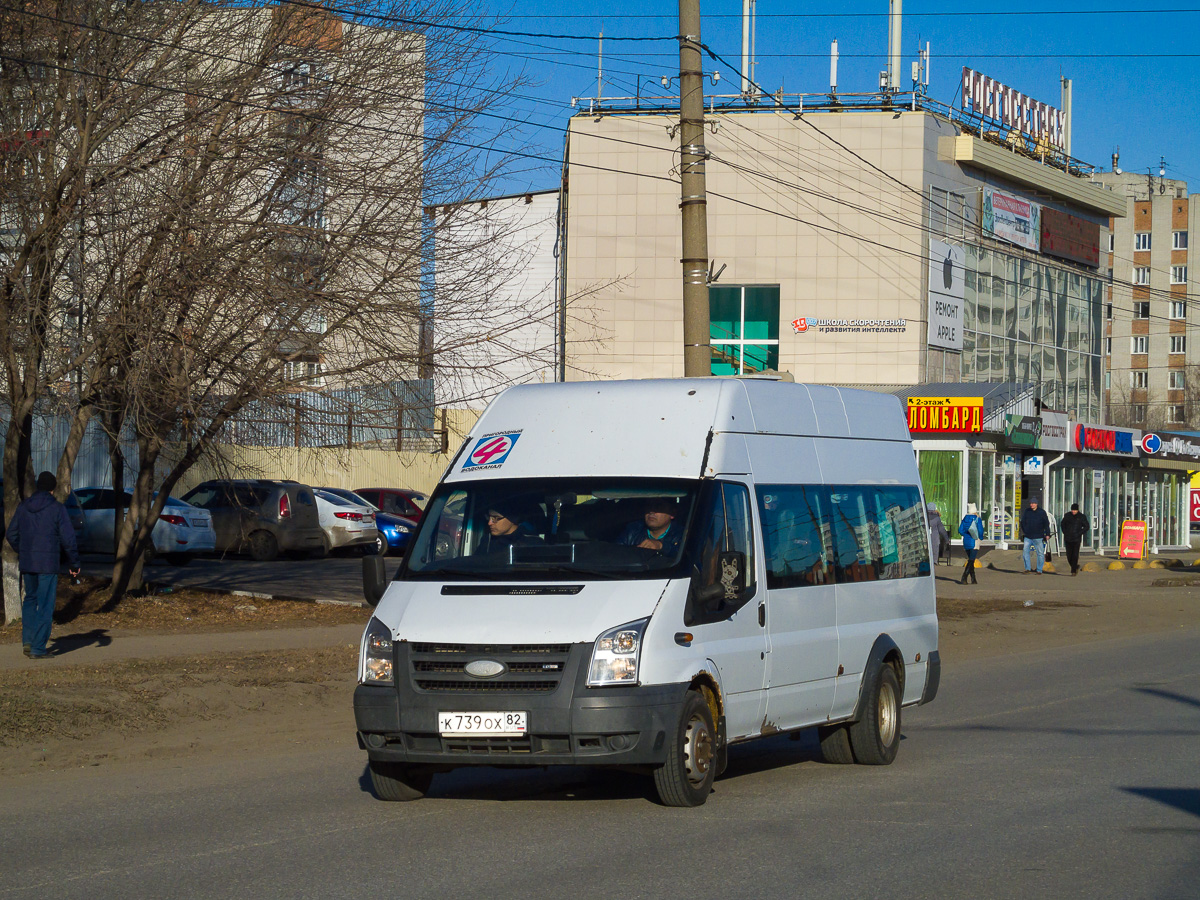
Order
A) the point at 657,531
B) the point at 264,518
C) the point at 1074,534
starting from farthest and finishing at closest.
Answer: the point at 1074,534 < the point at 264,518 < the point at 657,531

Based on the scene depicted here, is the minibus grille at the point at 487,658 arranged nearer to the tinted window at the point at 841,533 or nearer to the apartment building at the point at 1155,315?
the tinted window at the point at 841,533

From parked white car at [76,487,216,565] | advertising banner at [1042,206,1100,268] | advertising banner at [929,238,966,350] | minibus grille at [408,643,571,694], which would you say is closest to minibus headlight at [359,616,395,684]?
minibus grille at [408,643,571,694]

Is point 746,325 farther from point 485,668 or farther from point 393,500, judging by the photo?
point 485,668

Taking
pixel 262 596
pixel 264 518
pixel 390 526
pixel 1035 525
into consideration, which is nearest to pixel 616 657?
pixel 262 596

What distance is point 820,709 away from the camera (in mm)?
8844

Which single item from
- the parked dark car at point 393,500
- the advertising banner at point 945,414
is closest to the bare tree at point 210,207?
the parked dark car at point 393,500

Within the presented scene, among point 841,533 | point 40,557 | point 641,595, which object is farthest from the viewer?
point 40,557

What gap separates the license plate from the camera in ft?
23.2

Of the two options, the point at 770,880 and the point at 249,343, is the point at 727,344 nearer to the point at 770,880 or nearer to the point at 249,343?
the point at 249,343

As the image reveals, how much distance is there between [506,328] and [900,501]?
7121 millimetres

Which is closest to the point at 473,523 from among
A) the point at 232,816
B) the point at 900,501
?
the point at 232,816

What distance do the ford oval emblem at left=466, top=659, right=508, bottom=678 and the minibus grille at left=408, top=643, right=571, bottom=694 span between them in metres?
0.02

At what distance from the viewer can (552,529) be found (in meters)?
7.97

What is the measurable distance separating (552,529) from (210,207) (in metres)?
8.66
